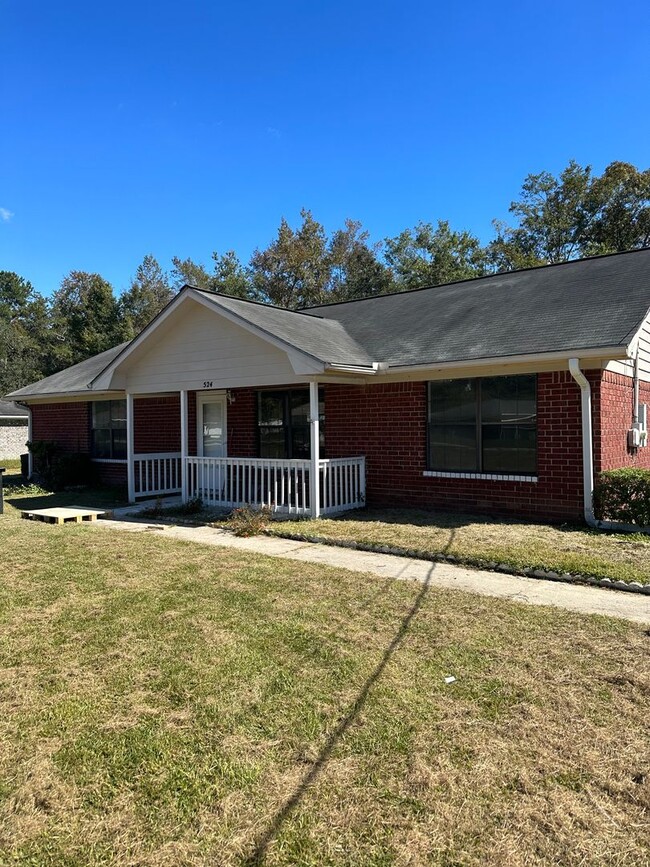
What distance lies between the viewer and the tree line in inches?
1332

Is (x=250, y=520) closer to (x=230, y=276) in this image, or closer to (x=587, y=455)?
(x=587, y=455)

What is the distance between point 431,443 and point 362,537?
2896 millimetres

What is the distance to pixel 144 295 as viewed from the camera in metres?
45.6

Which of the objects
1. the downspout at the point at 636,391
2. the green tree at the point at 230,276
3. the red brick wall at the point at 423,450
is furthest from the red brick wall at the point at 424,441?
the green tree at the point at 230,276

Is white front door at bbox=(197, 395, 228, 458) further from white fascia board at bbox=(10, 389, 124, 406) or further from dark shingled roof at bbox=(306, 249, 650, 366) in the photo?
dark shingled roof at bbox=(306, 249, 650, 366)

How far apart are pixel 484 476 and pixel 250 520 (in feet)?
13.5

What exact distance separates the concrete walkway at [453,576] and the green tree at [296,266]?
3324 centimetres

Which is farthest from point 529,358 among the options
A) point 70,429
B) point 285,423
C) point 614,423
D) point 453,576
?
point 70,429

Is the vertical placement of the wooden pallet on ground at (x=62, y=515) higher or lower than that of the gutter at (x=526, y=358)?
lower

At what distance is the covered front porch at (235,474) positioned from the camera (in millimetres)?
10500

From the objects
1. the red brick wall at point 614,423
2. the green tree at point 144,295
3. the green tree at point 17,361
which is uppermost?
the green tree at point 144,295

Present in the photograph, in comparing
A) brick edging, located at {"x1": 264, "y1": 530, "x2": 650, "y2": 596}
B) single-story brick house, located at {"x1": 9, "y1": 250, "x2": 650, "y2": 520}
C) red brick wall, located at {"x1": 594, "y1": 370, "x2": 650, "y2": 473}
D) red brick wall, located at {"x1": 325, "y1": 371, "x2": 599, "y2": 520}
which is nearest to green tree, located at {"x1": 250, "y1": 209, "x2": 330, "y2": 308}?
single-story brick house, located at {"x1": 9, "y1": 250, "x2": 650, "y2": 520}

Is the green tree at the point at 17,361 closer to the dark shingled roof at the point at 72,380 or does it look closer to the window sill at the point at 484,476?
the dark shingled roof at the point at 72,380

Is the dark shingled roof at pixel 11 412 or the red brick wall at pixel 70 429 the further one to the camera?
the dark shingled roof at pixel 11 412
